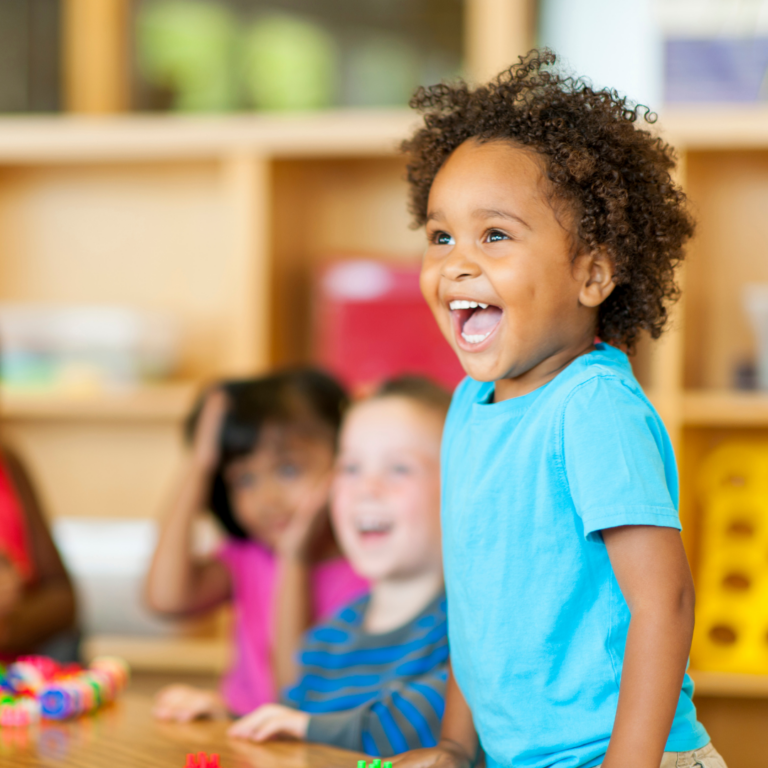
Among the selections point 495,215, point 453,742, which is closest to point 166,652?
point 453,742

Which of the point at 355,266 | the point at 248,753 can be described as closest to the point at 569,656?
the point at 248,753

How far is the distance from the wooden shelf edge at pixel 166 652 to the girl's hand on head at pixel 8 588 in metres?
0.63

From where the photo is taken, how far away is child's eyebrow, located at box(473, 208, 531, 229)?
0.67m

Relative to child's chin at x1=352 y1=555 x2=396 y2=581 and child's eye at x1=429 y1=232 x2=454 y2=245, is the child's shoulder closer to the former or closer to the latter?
child's eye at x1=429 y1=232 x2=454 y2=245

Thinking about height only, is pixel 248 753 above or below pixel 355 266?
below

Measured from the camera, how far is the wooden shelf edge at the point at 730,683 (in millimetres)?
1652

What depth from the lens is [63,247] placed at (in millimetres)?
2211

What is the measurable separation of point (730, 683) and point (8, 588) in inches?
44.8

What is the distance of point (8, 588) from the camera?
1273 mm

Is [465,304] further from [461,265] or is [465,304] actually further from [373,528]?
[373,528]

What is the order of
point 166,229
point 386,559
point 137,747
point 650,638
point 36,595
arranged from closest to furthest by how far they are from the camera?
point 650,638 < point 137,747 < point 386,559 < point 36,595 < point 166,229

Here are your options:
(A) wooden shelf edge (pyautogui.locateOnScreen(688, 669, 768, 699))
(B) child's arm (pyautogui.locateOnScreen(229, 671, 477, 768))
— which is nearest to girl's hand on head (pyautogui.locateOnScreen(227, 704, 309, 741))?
(B) child's arm (pyautogui.locateOnScreen(229, 671, 477, 768))

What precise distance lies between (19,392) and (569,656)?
153 cm

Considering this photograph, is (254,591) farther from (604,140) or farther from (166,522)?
(604,140)
